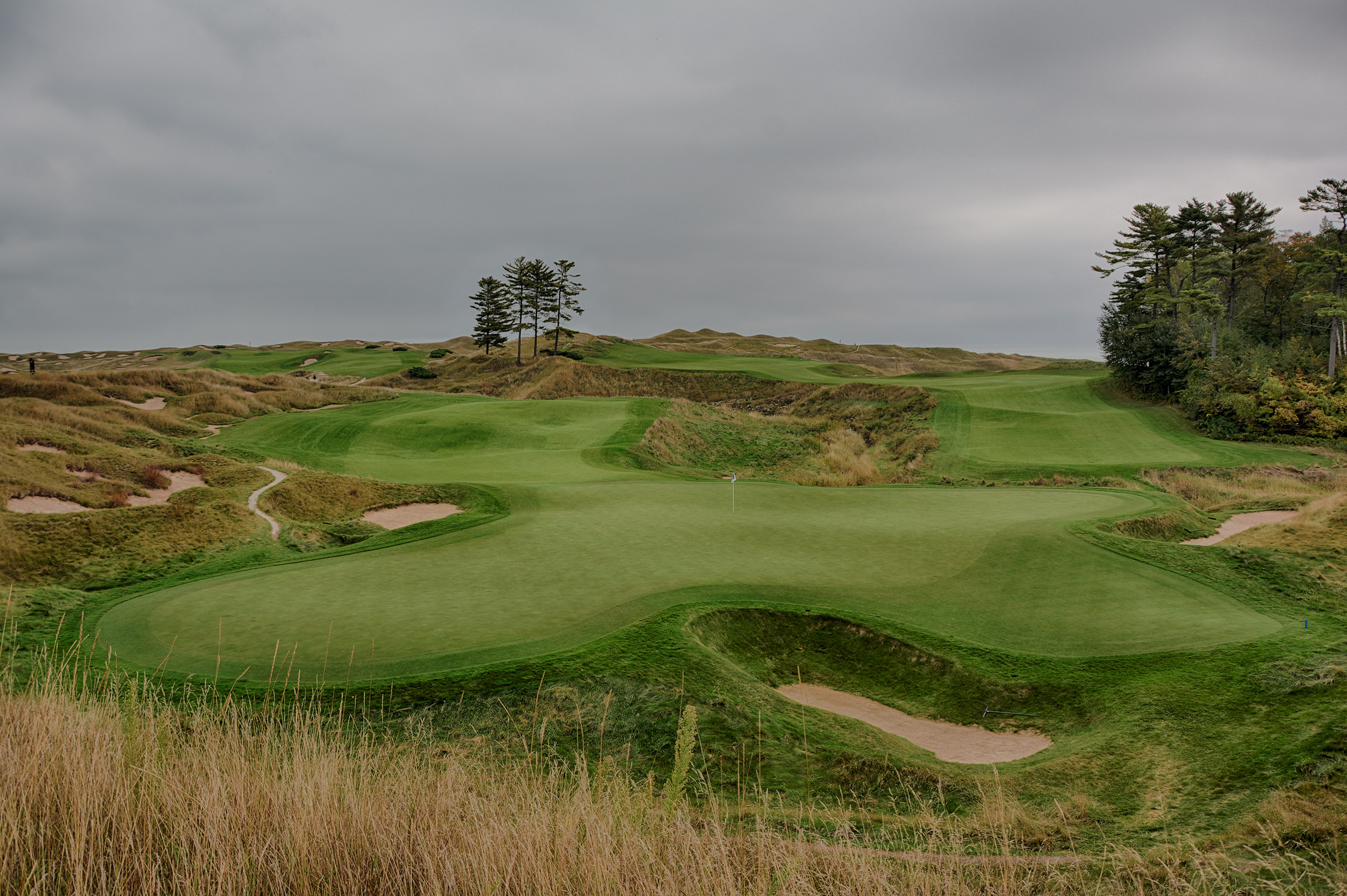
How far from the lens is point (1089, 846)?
13.5 ft

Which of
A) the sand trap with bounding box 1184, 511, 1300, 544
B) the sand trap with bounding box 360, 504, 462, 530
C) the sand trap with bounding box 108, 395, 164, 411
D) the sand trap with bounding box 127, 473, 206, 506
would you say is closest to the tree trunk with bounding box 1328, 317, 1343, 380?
the sand trap with bounding box 1184, 511, 1300, 544

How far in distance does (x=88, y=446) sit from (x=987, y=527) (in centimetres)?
1882

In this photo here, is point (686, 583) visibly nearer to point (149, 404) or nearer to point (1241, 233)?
point (149, 404)

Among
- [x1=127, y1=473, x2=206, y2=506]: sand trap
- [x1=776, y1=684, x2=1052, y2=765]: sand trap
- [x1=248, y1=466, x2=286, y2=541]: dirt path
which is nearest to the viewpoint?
[x1=776, y1=684, x2=1052, y2=765]: sand trap

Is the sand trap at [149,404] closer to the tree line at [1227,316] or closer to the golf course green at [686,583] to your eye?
the golf course green at [686,583]

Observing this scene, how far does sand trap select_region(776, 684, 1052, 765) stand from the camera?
6.54 m

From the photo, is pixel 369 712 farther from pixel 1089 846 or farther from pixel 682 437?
pixel 682 437

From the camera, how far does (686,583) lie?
9.33 metres

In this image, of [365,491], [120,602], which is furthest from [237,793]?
[365,491]

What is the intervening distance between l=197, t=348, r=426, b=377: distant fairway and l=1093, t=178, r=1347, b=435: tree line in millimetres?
49915

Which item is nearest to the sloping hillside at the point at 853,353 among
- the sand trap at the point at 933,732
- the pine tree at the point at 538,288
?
the pine tree at the point at 538,288

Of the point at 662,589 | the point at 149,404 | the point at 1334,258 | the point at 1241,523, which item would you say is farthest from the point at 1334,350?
the point at 149,404

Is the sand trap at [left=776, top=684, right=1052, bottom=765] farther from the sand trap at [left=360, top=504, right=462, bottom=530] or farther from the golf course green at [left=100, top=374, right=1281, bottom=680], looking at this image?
the sand trap at [left=360, top=504, right=462, bottom=530]

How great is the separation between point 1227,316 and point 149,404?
54.3 meters
